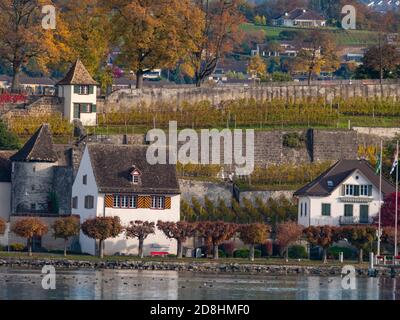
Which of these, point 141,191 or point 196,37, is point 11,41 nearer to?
point 196,37

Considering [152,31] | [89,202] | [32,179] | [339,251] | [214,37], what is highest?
[214,37]

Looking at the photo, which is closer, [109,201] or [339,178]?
[109,201]

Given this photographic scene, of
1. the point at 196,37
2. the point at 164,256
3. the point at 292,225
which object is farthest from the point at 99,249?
the point at 196,37

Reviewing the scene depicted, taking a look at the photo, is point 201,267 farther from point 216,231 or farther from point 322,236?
point 322,236

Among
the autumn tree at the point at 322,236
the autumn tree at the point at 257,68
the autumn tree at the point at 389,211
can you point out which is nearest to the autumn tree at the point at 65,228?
the autumn tree at the point at 322,236

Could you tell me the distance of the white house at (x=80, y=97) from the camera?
131 metres

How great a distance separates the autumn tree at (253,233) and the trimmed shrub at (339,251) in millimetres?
5246

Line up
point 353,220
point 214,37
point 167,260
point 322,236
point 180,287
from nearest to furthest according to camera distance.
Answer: point 180,287, point 167,260, point 322,236, point 353,220, point 214,37

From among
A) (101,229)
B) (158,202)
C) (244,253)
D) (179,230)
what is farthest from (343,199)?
(101,229)

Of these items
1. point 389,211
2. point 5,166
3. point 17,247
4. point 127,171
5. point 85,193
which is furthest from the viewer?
point 5,166

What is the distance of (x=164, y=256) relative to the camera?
108812mm

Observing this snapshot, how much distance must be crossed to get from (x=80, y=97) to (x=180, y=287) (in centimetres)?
4355

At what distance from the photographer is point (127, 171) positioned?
4397 inches

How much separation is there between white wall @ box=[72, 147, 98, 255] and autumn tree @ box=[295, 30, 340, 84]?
49.3 m
